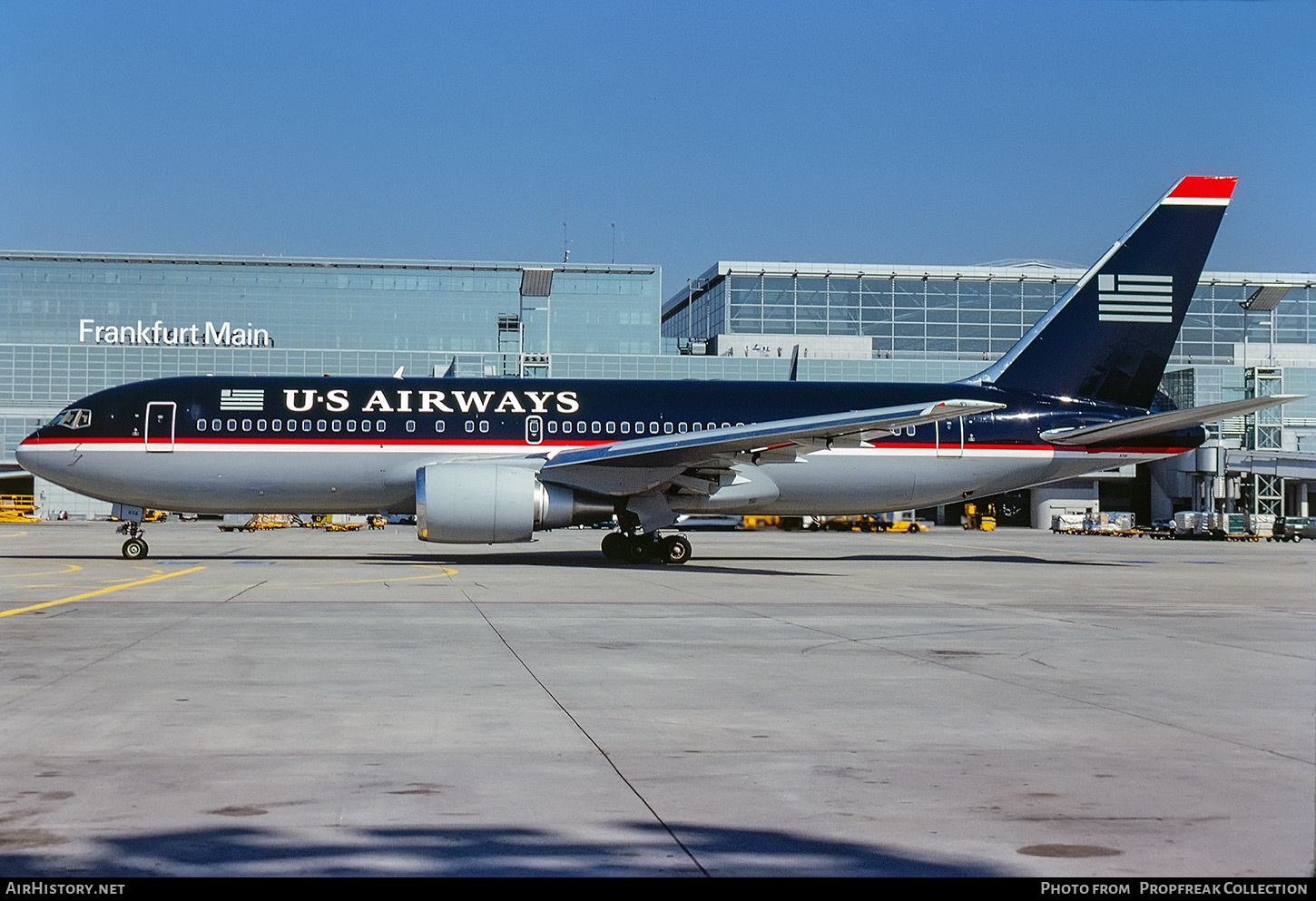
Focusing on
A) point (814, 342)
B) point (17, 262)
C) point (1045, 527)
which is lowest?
point (1045, 527)

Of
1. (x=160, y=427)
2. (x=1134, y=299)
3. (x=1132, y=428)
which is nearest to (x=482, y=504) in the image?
(x=160, y=427)

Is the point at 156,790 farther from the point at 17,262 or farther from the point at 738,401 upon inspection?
the point at 17,262

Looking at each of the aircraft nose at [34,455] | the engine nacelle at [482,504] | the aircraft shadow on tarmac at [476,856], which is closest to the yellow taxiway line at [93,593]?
the engine nacelle at [482,504]

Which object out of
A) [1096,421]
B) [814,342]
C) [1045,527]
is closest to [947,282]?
[814,342]

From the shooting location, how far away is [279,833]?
5.06 metres

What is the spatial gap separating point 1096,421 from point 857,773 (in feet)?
83.1

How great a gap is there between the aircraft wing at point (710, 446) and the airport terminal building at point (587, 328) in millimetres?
52139

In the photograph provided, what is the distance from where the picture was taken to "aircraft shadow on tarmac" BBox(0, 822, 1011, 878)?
181 inches

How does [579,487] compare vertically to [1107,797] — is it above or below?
above

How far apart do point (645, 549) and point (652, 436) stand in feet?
8.73

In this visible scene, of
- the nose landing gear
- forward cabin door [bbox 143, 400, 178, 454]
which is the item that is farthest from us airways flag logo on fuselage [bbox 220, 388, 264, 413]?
the nose landing gear

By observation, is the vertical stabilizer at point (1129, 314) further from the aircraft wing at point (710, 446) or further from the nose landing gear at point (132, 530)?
the nose landing gear at point (132, 530)

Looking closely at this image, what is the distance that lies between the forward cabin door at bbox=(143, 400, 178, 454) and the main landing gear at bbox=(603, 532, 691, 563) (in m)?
10.1
